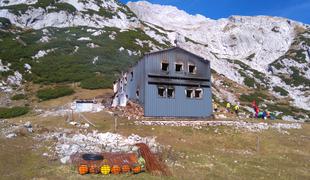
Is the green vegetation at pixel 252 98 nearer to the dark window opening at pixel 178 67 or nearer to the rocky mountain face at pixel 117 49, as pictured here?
the rocky mountain face at pixel 117 49

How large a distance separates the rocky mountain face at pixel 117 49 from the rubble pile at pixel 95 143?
32980mm

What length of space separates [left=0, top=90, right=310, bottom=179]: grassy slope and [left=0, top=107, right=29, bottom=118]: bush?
303 inches

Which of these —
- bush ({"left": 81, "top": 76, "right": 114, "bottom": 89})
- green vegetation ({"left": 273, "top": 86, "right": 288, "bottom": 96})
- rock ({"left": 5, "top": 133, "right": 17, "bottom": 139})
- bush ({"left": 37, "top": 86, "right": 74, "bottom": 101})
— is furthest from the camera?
green vegetation ({"left": 273, "top": 86, "right": 288, "bottom": 96})

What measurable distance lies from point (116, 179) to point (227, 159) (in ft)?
29.9

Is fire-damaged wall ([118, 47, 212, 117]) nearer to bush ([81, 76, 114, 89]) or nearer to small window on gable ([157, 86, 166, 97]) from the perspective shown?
small window on gable ([157, 86, 166, 97])

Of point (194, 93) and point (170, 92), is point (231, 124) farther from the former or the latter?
point (170, 92)

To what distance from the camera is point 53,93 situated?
49.3 meters

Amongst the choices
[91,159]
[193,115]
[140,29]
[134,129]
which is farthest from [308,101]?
[91,159]

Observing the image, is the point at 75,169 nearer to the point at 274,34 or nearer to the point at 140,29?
the point at 140,29

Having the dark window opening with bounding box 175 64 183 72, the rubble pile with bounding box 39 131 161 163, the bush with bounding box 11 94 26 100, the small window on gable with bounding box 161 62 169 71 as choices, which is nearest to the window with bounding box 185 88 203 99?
the dark window opening with bounding box 175 64 183 72

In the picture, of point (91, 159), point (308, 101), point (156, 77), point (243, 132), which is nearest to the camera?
point (91, 159)

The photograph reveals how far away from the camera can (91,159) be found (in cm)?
1986

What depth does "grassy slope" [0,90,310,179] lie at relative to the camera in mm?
18688

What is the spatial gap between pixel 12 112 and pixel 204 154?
2659 cm
